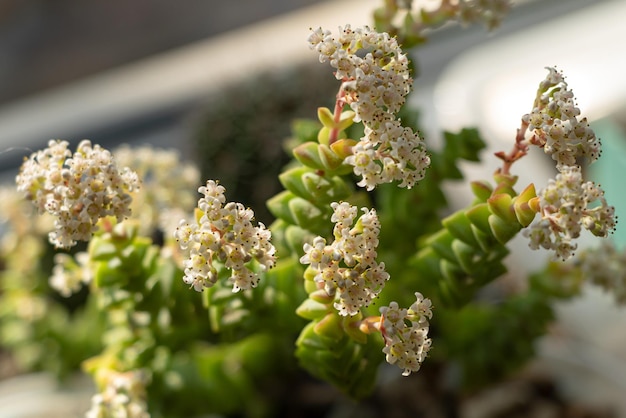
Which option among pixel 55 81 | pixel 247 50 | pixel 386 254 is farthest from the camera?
pixel 55 81

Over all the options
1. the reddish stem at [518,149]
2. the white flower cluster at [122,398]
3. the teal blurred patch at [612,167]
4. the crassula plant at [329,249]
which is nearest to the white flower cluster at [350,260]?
the crassula plant at [329,249]

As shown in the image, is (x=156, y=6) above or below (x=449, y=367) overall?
above

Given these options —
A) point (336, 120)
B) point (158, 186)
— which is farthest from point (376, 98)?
point (158, 186)

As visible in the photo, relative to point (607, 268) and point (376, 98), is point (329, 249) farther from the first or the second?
point (607, 268)

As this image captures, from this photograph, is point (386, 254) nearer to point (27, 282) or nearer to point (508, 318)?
point (508, 318)

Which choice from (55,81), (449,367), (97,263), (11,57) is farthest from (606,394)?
(11,57)

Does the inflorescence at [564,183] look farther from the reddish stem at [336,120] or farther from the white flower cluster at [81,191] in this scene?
the white flower cluster at [81,191]

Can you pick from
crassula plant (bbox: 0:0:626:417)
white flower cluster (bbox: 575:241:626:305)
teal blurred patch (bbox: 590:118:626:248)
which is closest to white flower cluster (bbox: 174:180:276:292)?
crassula plant (bbox: 0:0:626:417)

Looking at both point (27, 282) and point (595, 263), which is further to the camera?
point (27, 282)
